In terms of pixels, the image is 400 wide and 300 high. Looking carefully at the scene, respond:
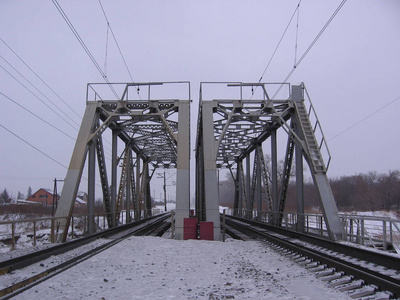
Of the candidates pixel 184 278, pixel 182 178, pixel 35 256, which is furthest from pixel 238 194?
pixel 184 278

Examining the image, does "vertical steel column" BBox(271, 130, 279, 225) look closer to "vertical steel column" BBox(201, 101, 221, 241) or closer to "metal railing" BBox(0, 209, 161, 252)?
"vertical steel column" BBox(201, 101, 221, 241)

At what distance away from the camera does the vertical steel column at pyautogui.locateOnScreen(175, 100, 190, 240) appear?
53.2 feet

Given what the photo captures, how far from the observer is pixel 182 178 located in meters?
16.8

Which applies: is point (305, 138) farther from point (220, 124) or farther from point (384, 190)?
point (384, 190)

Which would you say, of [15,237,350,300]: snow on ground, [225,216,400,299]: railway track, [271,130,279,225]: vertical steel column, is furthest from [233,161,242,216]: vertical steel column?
[15,237,350,300]: snow on ground

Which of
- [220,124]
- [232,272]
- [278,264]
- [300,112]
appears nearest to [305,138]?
[300,112]

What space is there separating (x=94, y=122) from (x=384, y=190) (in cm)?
5264

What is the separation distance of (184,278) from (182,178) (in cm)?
918

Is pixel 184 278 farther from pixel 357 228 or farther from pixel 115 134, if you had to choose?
pixel 115 134

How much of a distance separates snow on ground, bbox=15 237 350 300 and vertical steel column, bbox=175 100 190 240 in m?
4.43

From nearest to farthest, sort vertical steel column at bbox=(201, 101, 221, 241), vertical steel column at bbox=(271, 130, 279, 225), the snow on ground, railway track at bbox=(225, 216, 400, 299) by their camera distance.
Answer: railway track at bbox=(225, 216, 400, 299), the snow on ground, vertical steel column at bbox=(201, 101, 221, 241), vertical steel column at bbox=(271, 130, 279, 225)

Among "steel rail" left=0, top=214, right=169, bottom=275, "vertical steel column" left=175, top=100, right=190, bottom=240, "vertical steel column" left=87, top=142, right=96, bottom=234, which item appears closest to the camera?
"steel rail" left=0, top=214, right=169, bottom=275

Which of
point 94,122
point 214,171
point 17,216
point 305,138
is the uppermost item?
point 94,122

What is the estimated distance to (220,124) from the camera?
2267 cm
